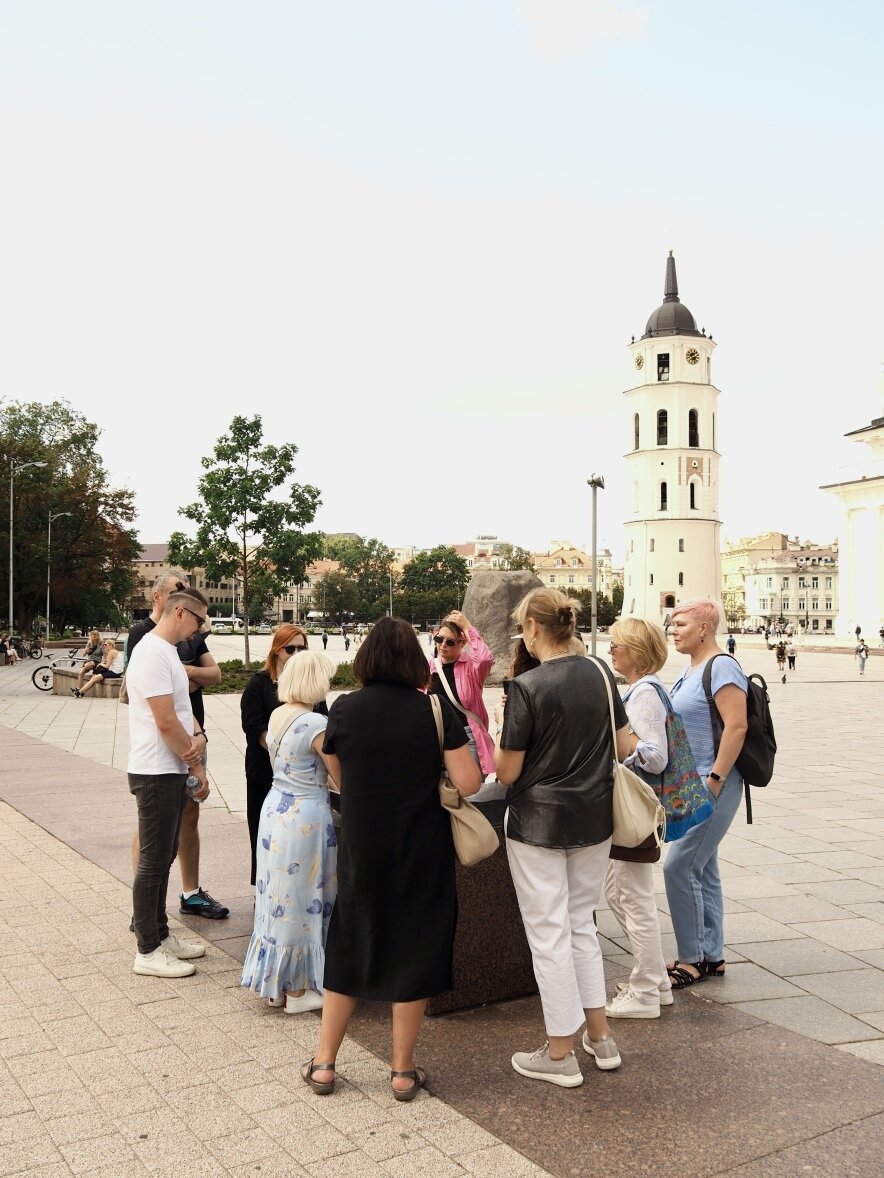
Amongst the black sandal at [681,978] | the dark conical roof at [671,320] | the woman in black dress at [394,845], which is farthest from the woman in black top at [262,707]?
the dark conical roof at [671,320]

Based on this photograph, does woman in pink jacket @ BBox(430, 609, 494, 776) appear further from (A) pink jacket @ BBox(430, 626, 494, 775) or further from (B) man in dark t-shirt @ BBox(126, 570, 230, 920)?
(B) man in dark t-shirt @ BBox(126, 570, 230, 920)

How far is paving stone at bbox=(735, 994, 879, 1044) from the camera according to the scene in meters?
4.46

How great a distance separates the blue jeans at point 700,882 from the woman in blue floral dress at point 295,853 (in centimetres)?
174

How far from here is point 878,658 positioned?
2119 inches

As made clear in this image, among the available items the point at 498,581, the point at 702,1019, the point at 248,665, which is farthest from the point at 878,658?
the point at 702,1019

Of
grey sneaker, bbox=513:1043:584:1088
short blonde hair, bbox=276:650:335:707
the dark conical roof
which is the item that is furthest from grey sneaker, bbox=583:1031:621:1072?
the dark conical roof

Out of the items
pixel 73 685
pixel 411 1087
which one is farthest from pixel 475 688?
pixel 73 685

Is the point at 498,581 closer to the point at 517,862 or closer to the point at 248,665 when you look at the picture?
the point at 248,665

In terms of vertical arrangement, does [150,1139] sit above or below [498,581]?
below

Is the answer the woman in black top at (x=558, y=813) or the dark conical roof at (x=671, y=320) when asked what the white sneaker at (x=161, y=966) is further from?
the dark conical roof at (x=671, y=320)

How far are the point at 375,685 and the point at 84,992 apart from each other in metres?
2.49

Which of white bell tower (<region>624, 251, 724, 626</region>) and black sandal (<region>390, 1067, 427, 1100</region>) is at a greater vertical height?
white bell tower (<region>624, 251, 724, 626</region>)

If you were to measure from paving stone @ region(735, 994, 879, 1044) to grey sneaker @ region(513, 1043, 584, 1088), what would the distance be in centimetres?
119

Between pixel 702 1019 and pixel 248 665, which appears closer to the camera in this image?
pixel 702 1019
